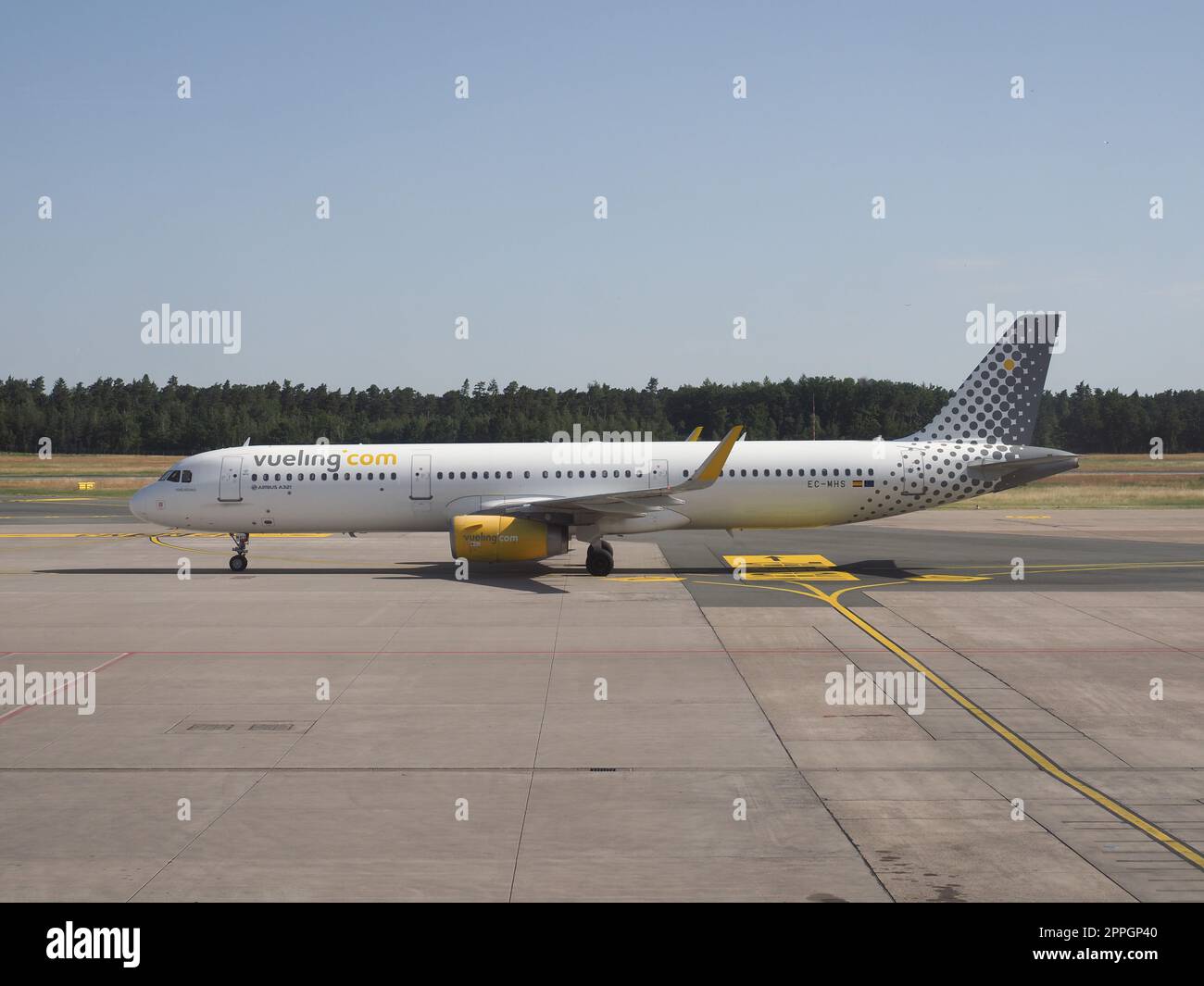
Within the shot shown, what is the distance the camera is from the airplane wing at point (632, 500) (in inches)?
1258

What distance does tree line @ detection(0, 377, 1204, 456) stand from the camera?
123062mm

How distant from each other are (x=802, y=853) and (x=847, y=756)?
3.92 metres

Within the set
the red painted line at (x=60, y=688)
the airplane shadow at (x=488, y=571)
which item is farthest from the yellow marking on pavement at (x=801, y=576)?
the red painted line at (x=60, y=688)

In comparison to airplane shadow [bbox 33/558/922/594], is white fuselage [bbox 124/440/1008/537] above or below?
above

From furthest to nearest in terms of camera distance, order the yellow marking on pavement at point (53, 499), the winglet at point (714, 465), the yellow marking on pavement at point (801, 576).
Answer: the yellow marking on pavement at point (53, 499)
the yellow marking on pavement at point (801, 576)
the winglet at point (714, 465)

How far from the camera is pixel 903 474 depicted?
1366 inches

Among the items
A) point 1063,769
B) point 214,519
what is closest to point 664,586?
point 214,519

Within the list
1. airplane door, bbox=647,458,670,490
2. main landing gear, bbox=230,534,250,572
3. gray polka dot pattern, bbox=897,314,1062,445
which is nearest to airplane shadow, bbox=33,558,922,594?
main landing gear, bbox=230,534,250,572

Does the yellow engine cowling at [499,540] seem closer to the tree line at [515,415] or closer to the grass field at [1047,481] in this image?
the grass field at [1047,481]

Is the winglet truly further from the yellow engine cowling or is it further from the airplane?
the yellow engine cowling

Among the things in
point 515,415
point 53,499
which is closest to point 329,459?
point 53,499

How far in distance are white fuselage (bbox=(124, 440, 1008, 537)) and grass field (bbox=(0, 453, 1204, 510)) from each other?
108ft

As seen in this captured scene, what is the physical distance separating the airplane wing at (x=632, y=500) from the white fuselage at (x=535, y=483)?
702mm

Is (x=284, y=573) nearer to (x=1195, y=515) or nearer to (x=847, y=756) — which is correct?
(x=847, y=756)
